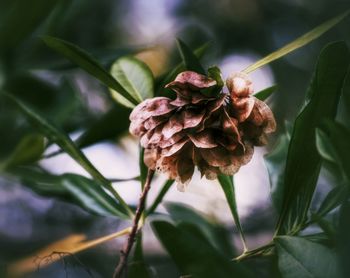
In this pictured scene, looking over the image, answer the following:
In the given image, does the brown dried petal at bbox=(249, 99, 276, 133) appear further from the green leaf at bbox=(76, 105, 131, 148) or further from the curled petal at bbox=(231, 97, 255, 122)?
the green leaf at bbox=(76, 105, 131, 148)

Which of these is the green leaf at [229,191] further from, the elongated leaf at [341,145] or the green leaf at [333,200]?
the elongated leaf at [341,145]

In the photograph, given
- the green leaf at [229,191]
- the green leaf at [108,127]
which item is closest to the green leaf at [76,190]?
the green leaf at [108,127]

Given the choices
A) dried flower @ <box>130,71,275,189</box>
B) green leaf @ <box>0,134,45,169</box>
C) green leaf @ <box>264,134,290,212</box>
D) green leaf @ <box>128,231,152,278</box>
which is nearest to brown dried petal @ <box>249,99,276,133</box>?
dried flower @ <box>130,71,275,189</box>

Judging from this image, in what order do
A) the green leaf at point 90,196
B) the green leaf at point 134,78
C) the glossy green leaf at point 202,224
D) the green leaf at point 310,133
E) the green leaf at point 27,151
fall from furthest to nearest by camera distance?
the glossy green leaf at point 202,224
the green leaf at point 27,151
the green leaf at point 90,196
the green leaf at point 134,78
the green leaf at point 310,133

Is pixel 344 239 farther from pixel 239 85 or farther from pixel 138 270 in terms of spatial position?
pixel 138 270

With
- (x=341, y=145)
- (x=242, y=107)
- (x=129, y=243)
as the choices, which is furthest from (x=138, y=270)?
(x=341, y=145)

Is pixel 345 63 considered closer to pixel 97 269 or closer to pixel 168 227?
pixel 168 227
